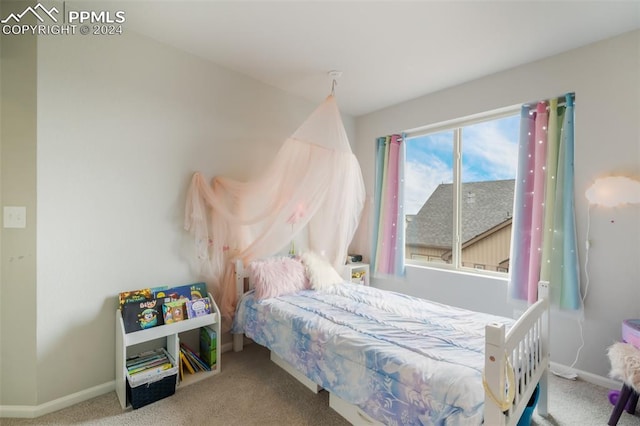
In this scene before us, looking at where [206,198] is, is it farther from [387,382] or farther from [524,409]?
[524,409]

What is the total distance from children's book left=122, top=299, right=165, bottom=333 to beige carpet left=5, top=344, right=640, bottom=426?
20.6 inches

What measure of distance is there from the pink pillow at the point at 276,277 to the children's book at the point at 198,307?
0.40 m

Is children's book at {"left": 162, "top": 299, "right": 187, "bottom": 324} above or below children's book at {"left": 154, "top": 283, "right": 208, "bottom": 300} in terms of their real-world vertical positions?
below

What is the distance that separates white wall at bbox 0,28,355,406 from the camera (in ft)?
6.24

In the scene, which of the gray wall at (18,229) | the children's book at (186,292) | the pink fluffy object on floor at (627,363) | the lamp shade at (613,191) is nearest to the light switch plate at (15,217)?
the gray wall at (18,229)

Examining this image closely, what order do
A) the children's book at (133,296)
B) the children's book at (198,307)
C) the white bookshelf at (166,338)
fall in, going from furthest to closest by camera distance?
the children's book at (198,307)
the children's book at (133,296)
the white bookshelf at (166,338)

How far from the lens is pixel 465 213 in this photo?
3248 millimetres

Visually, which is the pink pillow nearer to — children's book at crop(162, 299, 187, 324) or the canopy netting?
the canopy netting

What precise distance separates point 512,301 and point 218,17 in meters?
3.38

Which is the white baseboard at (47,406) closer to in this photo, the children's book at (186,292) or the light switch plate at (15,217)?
the children's book at (186,292)

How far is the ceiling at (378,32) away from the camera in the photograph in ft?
6.32

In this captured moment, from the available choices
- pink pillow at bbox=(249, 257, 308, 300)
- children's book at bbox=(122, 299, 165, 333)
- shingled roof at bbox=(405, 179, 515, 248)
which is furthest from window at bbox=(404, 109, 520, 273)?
children's book at bbox=(122, 299, 165, 333)

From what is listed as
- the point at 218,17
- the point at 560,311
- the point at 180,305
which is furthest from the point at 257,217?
the point at 560,311

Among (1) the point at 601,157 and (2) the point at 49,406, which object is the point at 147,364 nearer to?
(2) the point at 49,406
